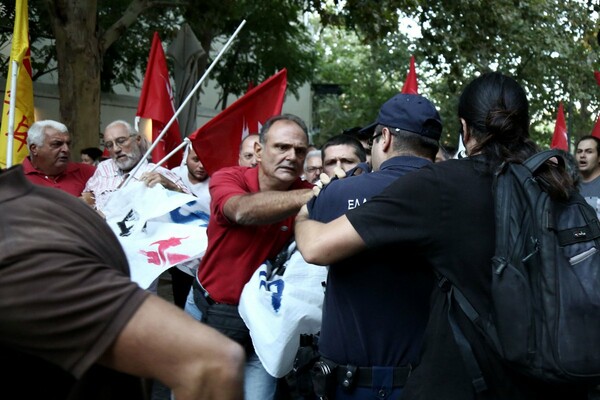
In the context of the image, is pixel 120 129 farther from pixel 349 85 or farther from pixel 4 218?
pixel 349 85

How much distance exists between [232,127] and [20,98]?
1733 millimetres

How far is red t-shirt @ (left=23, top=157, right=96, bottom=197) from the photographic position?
6527 mm

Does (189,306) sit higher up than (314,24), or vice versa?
(314,24)

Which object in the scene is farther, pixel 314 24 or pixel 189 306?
pixel 314 24

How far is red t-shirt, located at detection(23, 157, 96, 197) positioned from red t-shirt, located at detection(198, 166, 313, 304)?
2.55 meters

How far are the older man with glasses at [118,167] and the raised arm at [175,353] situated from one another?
4694 mm

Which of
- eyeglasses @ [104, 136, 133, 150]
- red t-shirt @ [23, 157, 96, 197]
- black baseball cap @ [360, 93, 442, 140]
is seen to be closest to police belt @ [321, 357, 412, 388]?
black baseball cap @ [360, 93, 442, 140]

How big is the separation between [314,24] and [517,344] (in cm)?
3953

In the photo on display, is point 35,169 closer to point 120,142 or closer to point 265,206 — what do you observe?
point 120,142

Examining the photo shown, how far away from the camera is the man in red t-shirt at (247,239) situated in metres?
4.12

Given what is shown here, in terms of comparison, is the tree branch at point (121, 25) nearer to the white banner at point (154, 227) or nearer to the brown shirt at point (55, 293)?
the white banner at point (154, 227)

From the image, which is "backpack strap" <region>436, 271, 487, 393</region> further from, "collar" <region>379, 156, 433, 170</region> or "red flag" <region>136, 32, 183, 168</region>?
"red flag" <region>136, 32, 183, 168</region>

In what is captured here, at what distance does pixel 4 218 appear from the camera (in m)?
1.49

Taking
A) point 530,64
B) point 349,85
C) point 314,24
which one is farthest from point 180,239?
point 314,24
